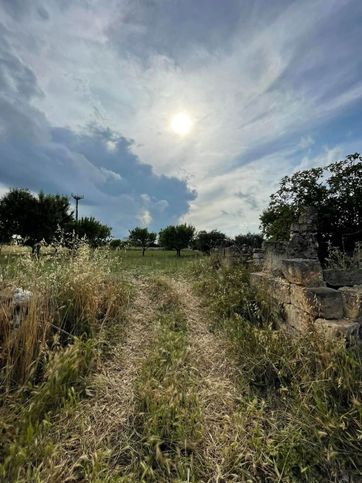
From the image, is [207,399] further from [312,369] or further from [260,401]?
[312,369]

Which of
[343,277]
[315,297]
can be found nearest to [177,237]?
[343,277]

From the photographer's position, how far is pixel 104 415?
2.13 metres

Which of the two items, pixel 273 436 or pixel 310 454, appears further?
pixel 273 436

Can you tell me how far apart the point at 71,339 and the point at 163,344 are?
1034mm

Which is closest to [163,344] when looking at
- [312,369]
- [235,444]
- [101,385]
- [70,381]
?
[101,385]

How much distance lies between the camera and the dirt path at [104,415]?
174 centimetres

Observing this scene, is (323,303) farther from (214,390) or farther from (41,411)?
(41,411)

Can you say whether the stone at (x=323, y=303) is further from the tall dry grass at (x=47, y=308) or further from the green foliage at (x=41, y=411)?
the tall dry grass at (x=47, y=308)

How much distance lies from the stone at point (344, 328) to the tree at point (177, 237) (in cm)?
2959

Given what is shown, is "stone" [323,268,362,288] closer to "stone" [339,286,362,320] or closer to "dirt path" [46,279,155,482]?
"stone" [339,286,362,320]

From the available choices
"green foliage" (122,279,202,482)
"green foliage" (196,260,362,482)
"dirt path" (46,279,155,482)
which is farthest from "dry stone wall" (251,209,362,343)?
"dirt path" (46,279,155,482)

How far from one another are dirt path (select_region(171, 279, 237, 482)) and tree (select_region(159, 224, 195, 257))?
28.3 metres

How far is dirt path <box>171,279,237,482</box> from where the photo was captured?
1857 millimetres

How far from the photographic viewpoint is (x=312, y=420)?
201cm
